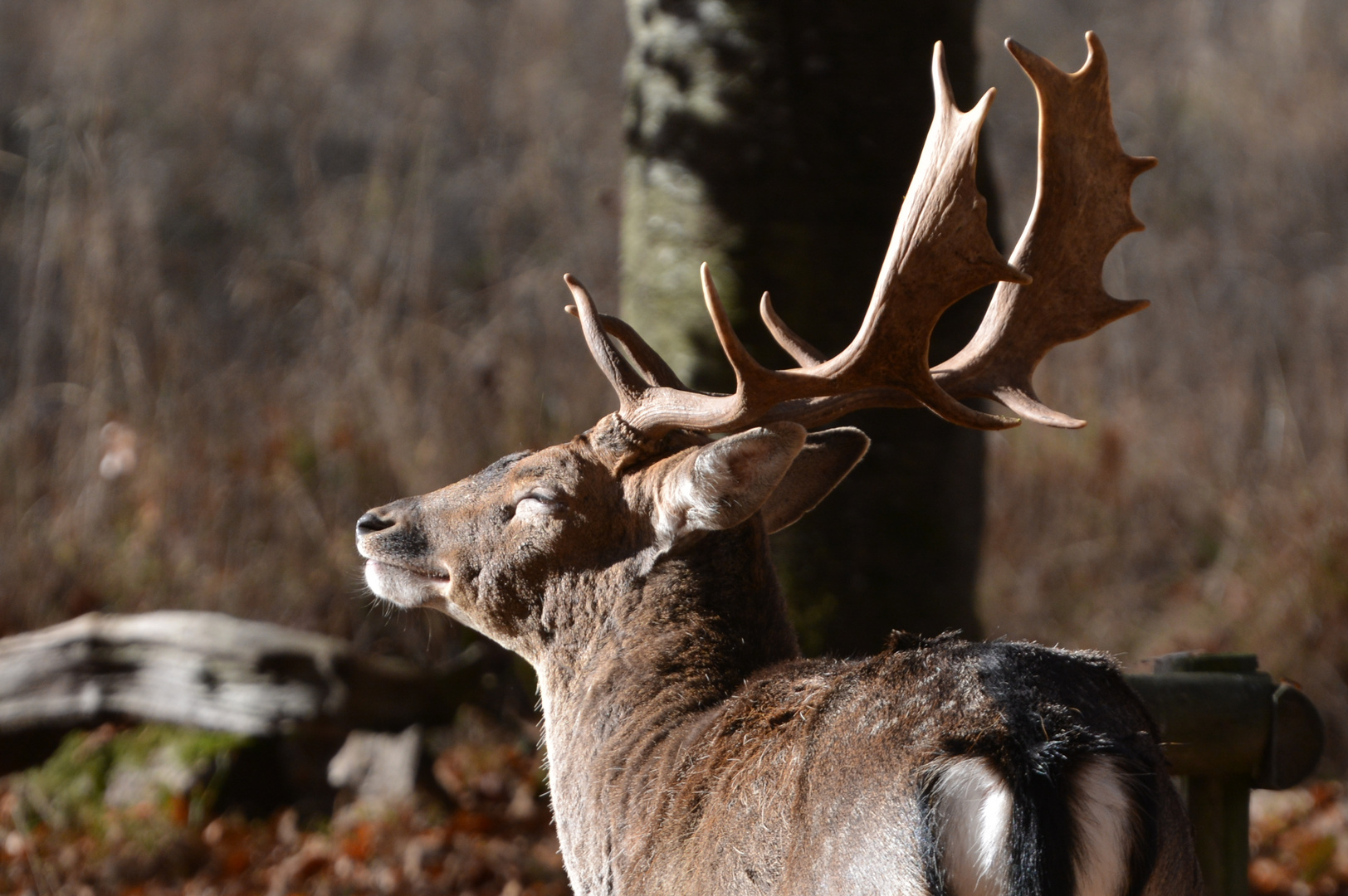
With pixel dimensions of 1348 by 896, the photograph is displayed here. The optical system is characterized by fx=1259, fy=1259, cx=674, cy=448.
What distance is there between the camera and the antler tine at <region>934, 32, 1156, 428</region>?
299 cm

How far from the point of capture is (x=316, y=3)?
14953 millimetres

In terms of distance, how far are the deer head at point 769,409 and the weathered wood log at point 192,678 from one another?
252cm

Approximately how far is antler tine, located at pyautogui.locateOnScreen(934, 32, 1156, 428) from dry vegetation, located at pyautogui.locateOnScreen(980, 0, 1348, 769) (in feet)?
14.9

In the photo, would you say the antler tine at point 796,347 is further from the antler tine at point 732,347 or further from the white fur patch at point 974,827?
the white fur patch at point 974,827

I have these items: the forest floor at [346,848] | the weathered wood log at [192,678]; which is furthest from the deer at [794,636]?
the weathered wood log at [192,678]

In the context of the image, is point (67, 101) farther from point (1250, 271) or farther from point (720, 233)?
point (1250, 271)

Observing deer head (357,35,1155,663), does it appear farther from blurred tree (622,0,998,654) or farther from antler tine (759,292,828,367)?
blurred tree (622,0,998,654)

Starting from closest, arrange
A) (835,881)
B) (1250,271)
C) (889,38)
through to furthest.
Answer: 1. (835,881)
2. (889,38)
3. (1250,271)

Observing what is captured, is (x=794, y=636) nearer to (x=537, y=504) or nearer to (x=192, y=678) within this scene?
(x=537, y=504)

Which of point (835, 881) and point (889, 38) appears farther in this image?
point (889, 38)

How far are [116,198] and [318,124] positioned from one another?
3.62m

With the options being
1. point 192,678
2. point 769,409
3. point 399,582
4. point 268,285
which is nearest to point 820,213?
point 769,409

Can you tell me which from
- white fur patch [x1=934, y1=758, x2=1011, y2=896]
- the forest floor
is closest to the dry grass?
the forest floor

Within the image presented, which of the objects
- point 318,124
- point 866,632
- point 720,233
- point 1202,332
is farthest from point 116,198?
point 1202,332
